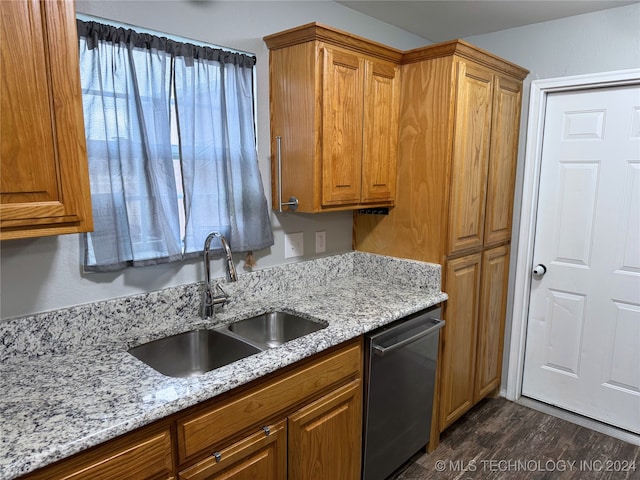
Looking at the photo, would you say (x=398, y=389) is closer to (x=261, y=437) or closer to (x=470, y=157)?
(x=261, y=437)

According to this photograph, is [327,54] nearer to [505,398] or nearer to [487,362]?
[487,362]

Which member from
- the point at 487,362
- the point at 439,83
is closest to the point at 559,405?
the point at 487,362

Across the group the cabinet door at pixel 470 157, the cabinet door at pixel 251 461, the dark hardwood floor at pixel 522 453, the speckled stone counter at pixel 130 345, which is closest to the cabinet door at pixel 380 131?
the cabinet door at pixel 470 157

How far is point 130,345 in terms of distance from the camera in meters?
1.62

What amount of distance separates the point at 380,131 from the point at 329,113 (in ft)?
1.23

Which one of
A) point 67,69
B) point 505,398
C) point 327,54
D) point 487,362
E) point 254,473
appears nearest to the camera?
point 67,69

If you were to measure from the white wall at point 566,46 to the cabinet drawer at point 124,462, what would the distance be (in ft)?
7.85

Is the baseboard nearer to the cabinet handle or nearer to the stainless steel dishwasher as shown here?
the stainless steel dishwasher

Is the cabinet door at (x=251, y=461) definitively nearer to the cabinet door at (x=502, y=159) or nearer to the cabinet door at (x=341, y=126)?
the cabinet door at (x=341, y=126)

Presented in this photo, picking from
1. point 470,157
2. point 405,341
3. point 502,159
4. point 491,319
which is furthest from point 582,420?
point 470,157

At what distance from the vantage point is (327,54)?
194cm

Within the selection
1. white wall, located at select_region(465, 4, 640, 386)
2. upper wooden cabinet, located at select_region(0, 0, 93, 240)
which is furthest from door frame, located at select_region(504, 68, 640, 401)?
upper wooden cabinet, located at select_region(0, 0, 93, 240)

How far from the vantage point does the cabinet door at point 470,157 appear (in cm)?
220

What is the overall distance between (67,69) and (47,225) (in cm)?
41
